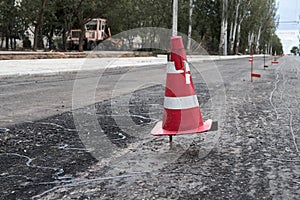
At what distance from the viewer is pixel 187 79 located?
14.7 ft

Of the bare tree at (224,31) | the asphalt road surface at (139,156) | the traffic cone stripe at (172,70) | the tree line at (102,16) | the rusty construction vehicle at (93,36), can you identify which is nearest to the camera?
the asphalt road surface at (139,156)

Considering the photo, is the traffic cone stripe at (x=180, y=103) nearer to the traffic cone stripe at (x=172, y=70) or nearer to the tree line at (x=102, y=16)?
the traffic cone stripe at (x=172, y=70)

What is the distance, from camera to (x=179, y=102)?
172 inches

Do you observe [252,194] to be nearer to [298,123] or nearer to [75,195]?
[75,195]

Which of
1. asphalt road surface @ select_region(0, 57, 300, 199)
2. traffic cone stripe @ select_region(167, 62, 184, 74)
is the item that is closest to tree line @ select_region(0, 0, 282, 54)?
asphalt road surface @ select_region(0, 57, 300, 199)

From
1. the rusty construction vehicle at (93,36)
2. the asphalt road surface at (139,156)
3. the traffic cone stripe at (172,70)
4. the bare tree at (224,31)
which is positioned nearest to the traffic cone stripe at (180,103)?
the traffic cone stripe at (172,70)

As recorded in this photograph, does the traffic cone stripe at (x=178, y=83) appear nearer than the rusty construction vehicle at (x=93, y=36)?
Yes

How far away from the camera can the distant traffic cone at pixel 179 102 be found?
432cm

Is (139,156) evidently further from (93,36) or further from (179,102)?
(93,36)

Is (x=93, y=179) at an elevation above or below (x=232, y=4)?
below

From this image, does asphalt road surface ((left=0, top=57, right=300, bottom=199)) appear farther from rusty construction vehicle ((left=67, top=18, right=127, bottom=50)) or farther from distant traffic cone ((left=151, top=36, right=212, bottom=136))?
rusty construction vehicle ((left=67, top=18, right=127, bottom=50))

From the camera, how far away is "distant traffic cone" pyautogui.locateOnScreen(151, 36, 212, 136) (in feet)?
14.2

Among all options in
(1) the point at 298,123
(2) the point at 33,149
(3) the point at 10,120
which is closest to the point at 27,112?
(3) the point at 10,120

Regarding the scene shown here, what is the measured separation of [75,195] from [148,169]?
2.76 ft
